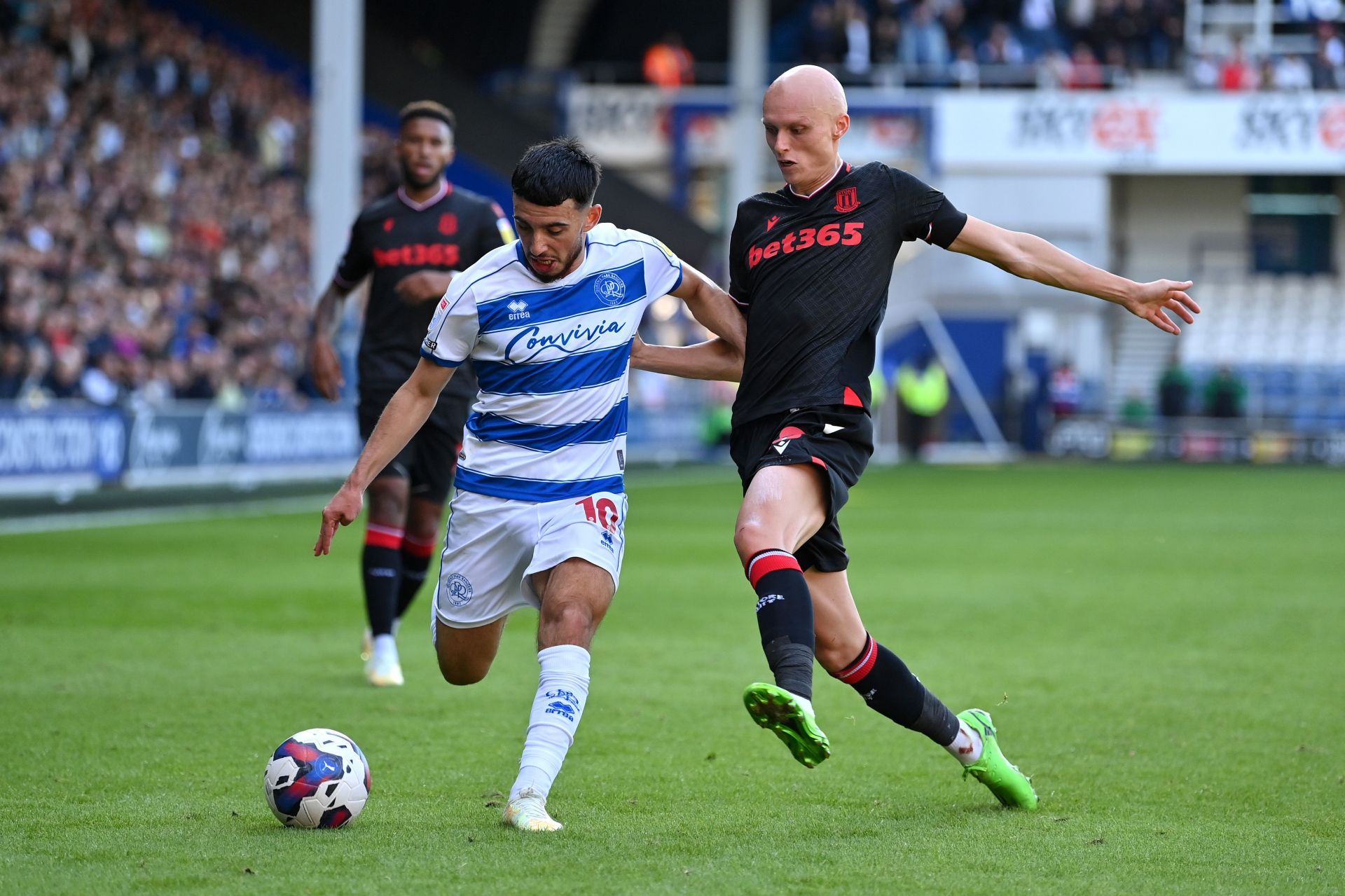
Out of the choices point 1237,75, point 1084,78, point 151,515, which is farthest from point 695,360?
point 1237,75

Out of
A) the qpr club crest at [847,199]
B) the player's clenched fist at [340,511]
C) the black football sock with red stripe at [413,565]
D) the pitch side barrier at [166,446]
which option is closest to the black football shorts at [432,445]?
the black football sock with red stripe at [413,565]

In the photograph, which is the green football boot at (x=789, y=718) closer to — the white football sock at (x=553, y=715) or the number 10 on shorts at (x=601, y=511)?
the white football sock at (x=553, y=715)

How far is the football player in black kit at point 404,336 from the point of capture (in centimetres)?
762

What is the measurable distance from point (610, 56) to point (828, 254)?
43.3m

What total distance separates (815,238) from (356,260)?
11.3 ft

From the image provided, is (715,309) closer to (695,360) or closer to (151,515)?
(695,360)

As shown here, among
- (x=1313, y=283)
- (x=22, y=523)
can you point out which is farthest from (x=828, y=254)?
(x=1313, y=283)

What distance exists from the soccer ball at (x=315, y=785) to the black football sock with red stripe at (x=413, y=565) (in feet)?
10.6

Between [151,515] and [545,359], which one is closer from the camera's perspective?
[545,359]

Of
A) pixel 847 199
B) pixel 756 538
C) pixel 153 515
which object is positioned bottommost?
pixel 153 515

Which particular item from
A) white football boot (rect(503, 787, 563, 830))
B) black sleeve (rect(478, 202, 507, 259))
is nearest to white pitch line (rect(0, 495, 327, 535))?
black sleeve (rect(478, 202, 507, 259))

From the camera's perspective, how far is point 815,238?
504 centimetres

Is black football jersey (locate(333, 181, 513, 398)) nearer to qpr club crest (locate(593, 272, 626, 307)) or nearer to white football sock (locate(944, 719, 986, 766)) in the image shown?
qpr club crest (locate(593, 272, 626, 307))

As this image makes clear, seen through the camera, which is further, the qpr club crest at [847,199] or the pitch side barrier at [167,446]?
the pitch side barrier at [167,446]
